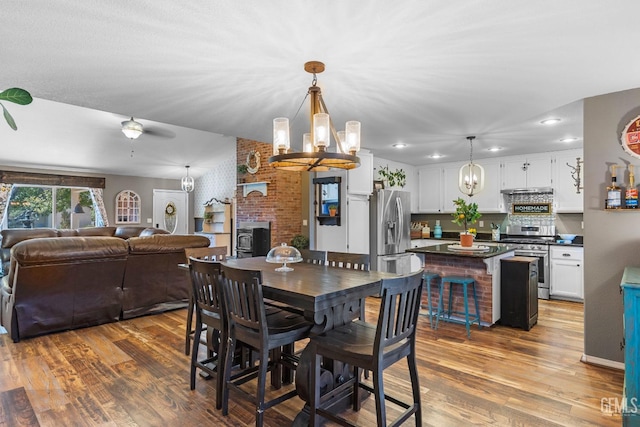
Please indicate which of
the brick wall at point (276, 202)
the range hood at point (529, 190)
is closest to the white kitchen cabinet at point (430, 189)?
the range hood at point (529, 190)

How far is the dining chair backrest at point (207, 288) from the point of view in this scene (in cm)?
240

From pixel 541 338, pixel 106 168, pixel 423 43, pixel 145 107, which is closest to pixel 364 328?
pixel 423 43

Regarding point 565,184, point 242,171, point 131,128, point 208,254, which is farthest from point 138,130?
point 565,184

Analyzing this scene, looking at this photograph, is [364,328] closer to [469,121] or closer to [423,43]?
[423,43]

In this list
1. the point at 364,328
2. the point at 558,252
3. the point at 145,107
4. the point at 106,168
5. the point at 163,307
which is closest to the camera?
the point at 364,328

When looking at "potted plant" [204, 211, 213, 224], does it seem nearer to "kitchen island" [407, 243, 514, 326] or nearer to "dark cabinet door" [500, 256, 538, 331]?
"kitchen island" [407, 243, 514, 326]

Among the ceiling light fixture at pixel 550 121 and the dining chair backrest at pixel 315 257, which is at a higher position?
the ceiling light fixture at pixel 550 121

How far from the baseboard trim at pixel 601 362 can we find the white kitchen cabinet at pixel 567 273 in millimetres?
2481

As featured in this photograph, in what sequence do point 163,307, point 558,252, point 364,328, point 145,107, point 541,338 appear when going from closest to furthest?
point 364,328 < point 145,107 < point 541,338 < point 163,307 < point 558,252

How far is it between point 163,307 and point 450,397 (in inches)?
146

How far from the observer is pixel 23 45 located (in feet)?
7.13

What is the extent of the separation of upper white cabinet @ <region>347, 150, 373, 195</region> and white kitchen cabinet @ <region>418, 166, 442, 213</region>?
2.14 metres

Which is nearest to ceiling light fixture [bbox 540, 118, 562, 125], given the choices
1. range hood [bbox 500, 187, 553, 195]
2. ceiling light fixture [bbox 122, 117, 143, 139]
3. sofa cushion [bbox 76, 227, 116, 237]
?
range hood [bbox 500, 187, 553, 195]

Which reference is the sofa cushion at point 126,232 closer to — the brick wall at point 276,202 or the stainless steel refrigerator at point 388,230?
the brick wall at point 276,202
